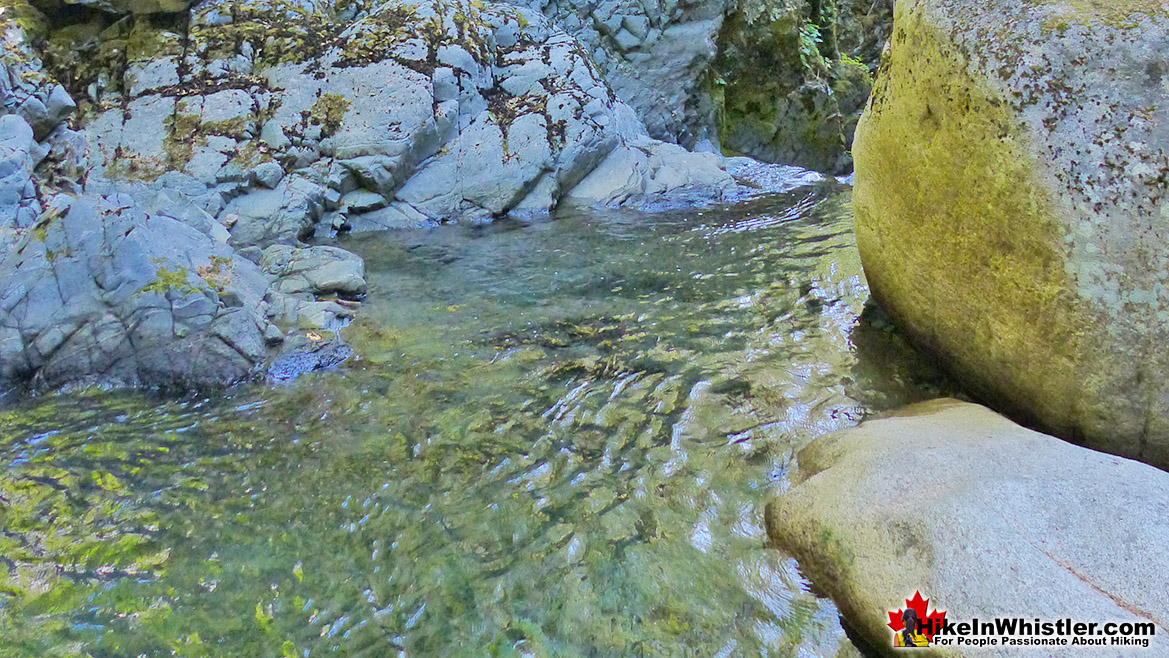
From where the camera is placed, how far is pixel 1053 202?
12.7ft

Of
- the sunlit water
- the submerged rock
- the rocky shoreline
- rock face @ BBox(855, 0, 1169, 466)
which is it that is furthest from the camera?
the rocky shoreline

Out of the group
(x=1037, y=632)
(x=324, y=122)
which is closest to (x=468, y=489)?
(x=1037, y=632)

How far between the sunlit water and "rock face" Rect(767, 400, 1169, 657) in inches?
10.9

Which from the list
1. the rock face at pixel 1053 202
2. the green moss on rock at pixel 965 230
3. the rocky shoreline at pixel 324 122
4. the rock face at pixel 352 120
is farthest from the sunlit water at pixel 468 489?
the rock face at pixel 352 120

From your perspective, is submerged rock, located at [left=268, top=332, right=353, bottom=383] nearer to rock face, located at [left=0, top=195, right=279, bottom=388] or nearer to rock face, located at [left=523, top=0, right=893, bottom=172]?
rock face, located at [left=0, top=195, right=279, bottom=388]

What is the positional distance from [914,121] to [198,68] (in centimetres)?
1244

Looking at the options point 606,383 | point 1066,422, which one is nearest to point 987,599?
point 1066,422

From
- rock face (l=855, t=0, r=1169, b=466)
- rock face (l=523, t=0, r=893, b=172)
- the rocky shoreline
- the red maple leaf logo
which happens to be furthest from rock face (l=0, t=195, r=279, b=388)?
rock face (l=523, t=0, r=893, b=172)

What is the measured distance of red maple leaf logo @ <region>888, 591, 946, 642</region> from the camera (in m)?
2.68

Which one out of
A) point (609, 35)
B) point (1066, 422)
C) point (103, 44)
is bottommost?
point (1066, 422)

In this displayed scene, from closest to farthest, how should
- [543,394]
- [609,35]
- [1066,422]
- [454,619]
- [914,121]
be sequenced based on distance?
[454,619] < [1066,422] < [914,121] < [543,394] < [609,35]

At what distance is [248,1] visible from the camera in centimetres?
1309

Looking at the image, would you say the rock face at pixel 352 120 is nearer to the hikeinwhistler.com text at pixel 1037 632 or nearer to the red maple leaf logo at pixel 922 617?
the red maple leaf logo at pixel 922 617

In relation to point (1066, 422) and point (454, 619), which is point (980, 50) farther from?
point (454, 619)
